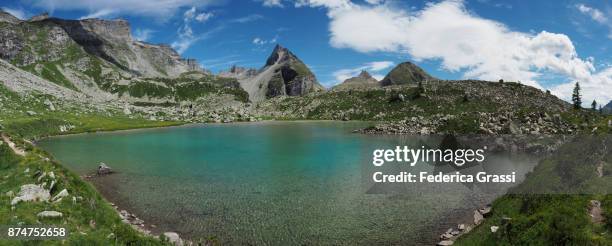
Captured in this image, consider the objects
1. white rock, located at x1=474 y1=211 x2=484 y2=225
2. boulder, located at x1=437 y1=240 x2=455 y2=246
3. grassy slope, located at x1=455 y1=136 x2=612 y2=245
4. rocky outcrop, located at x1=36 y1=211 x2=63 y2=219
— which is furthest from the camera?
white rock, located at x1=474 y1=211 x2=484 y2=225

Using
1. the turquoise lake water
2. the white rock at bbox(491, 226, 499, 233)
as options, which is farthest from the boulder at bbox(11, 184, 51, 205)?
the white rock at bbox(491, 226, 499, 233)

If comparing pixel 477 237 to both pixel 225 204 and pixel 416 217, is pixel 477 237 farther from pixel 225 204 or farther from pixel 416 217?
pixel 225 204

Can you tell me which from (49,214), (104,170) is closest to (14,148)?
(104,170)

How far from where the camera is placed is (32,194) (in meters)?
29.9

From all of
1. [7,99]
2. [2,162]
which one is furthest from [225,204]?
[7,99]

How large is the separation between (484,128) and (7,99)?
178 m

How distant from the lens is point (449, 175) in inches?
2190

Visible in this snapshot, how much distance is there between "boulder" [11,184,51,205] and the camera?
29059 millimetres

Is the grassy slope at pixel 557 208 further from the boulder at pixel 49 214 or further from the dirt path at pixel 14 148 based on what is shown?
the dirt path at pixel 14 148

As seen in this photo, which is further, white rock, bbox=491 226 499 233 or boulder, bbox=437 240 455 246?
boulder, bbox=437 240 455 246

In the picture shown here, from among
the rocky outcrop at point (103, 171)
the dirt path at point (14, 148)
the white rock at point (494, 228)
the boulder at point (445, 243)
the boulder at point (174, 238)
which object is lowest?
the boulder at point (445, 243)

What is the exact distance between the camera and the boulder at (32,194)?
1144 inches

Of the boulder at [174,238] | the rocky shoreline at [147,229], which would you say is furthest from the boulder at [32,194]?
the boulder at [174,238]

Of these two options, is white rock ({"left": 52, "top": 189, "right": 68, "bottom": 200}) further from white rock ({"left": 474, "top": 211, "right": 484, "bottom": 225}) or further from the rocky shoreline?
white rock ({"left": 474, "top": 211, "right": 484, "bottom": 225})
